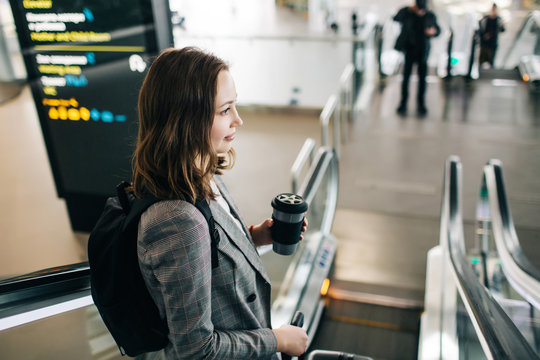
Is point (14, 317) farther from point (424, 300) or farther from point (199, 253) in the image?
point (424, 300)

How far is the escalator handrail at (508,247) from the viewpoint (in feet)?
8.93

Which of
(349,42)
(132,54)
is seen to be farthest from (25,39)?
(349,42)

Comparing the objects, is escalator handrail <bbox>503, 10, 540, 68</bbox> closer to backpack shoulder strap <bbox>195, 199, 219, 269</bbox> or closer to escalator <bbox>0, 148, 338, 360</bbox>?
escalator <bbox>0, 148, 338, 360</bbox>

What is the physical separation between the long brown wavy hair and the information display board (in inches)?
90.9

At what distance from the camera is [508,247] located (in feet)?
11.2

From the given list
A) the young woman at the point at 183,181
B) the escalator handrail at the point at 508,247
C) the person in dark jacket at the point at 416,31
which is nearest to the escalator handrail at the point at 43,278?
the young woman at the point at 183,181

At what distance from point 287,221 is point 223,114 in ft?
1.62

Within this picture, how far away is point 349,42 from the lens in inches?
326

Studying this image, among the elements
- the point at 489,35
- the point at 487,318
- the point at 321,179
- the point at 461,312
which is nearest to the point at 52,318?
the point at 487,318

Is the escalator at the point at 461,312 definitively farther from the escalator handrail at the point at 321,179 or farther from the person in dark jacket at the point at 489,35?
the person in dark jacket at the point at 489,35

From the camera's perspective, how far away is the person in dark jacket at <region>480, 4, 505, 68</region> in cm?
927

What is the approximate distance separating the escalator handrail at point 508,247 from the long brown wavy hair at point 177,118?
2.26 metres

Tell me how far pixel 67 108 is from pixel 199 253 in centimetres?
318

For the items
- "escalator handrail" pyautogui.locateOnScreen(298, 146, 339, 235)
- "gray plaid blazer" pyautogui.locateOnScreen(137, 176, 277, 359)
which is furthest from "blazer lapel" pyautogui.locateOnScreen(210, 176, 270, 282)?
"escalator handrail" pyautogui.locateOnScreen(298, 146, 339, 235)
